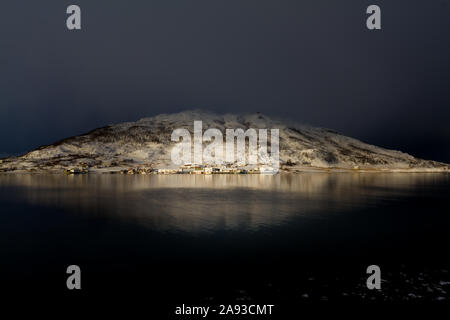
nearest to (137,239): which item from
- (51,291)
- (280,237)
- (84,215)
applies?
(51,291)

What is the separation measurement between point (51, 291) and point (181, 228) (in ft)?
51.9

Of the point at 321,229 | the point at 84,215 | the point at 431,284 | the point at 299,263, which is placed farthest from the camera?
the point at 84,215

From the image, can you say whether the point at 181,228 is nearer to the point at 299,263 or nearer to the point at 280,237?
the point at 280,237

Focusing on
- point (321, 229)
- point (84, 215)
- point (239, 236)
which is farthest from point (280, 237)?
point (84, 215)

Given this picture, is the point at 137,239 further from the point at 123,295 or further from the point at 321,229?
the point at 321,229

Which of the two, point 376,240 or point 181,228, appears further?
point 181,228

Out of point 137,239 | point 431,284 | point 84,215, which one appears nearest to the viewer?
point 431,284

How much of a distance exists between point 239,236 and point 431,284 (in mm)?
15287

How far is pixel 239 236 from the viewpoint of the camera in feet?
92.4

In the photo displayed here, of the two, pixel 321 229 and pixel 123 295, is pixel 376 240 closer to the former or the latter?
pixel 321 229
